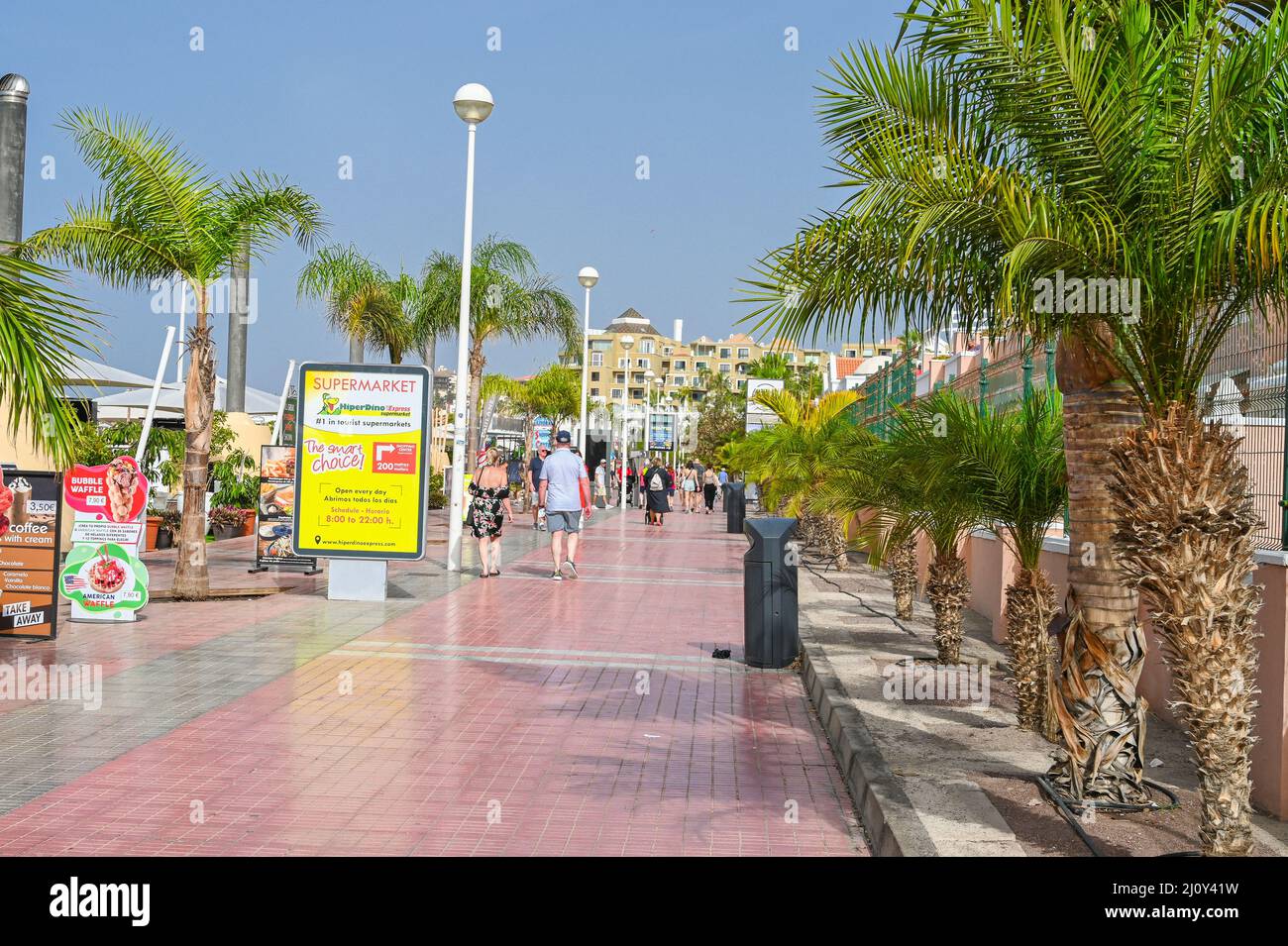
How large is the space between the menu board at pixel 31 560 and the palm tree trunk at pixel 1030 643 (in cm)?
734

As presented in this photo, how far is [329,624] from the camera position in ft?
38.8

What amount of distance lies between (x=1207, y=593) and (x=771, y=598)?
590 centimetres

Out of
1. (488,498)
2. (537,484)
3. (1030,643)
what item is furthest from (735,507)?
(1030,643)

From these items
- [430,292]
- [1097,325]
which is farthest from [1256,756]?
[430,292]

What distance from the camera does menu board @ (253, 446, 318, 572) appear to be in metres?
15.5

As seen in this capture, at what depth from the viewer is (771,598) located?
33.6ft

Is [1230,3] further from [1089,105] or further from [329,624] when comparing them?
[329,624]

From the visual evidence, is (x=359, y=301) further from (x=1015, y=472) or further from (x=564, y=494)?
(x=1015, y=472)

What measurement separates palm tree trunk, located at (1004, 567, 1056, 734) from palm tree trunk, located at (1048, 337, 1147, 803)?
147 centimetres

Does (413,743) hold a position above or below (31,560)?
below

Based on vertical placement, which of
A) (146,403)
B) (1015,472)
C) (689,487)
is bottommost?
(1015,472)

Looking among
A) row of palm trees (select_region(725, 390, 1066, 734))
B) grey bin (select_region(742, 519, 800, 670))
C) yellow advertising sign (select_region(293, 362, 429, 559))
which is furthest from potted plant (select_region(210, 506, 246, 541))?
row of palm trees (select_region(725, 390, 1066, 734))

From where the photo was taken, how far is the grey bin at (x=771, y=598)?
10164mm

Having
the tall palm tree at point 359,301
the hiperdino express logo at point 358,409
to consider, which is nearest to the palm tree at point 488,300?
the tall palm tree at point 359,301
